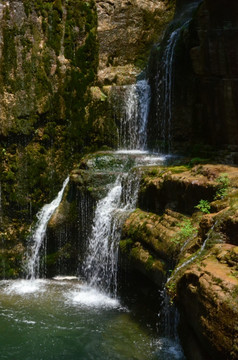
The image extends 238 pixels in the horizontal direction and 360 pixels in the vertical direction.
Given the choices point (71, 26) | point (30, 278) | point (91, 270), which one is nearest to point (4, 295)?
point (30, 278)

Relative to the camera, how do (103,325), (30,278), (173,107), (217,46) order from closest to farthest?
(103,325), (217,46), (30,278), (173,107)

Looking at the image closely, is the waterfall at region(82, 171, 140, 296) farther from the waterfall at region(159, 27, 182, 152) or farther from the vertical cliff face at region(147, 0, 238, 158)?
the waterfall at region(159, 27, 182, 152)

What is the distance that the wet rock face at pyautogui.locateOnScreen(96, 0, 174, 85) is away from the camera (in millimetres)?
13516

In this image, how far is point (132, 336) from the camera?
20.9 ft

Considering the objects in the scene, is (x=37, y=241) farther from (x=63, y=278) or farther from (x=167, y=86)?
(x=167, y=86)

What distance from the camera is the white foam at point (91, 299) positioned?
780cm

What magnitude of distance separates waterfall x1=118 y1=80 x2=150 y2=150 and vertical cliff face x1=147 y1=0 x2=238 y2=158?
1.62 meters

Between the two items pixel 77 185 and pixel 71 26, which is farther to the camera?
pixel 71 26

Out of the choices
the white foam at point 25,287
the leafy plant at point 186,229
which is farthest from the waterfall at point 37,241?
the leafy plant at point 186,229

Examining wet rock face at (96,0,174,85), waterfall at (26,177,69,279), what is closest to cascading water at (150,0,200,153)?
wet rock face at (96,0,174,85)

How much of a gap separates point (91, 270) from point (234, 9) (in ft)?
24.9

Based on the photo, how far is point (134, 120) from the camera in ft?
41.4

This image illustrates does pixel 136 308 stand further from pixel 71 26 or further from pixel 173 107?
pixel 71 26

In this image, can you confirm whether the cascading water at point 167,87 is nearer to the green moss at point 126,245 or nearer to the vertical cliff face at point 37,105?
the vertical cliff face at point 37,105
